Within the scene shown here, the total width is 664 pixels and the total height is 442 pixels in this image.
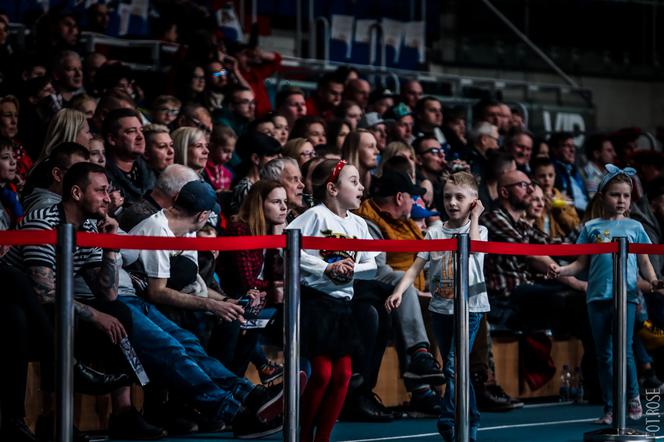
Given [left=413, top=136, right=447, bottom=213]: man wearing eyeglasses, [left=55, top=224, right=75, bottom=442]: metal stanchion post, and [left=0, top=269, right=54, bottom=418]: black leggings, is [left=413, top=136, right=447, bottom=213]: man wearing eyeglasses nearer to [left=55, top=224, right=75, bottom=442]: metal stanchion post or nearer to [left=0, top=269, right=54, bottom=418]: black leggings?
[left=0, top=269, right=54, bottom=418]: black leggings

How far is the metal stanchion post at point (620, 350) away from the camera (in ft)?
24.7

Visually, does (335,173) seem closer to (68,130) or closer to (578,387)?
(68,130)

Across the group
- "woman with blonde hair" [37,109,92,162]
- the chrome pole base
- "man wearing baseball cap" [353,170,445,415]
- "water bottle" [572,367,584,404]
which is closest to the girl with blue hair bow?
the chrome pole base

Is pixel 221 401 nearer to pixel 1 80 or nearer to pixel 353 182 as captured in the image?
pixel 353 182

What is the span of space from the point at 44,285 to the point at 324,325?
1.54 m

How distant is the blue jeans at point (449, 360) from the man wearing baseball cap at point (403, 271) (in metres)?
0.72

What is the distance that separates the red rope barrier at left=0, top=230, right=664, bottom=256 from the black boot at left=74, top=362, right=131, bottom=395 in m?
1.30

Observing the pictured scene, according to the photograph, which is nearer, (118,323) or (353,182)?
(118,323)

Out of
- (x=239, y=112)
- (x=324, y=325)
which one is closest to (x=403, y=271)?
(x=324, y=325)

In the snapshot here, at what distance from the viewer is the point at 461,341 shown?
267 inches

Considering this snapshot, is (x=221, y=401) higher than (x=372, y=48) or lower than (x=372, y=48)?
lower

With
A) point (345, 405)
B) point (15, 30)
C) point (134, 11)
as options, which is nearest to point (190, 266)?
point (345, 405)

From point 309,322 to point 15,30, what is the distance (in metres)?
6.38

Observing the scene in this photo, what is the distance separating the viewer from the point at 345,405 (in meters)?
8.52
